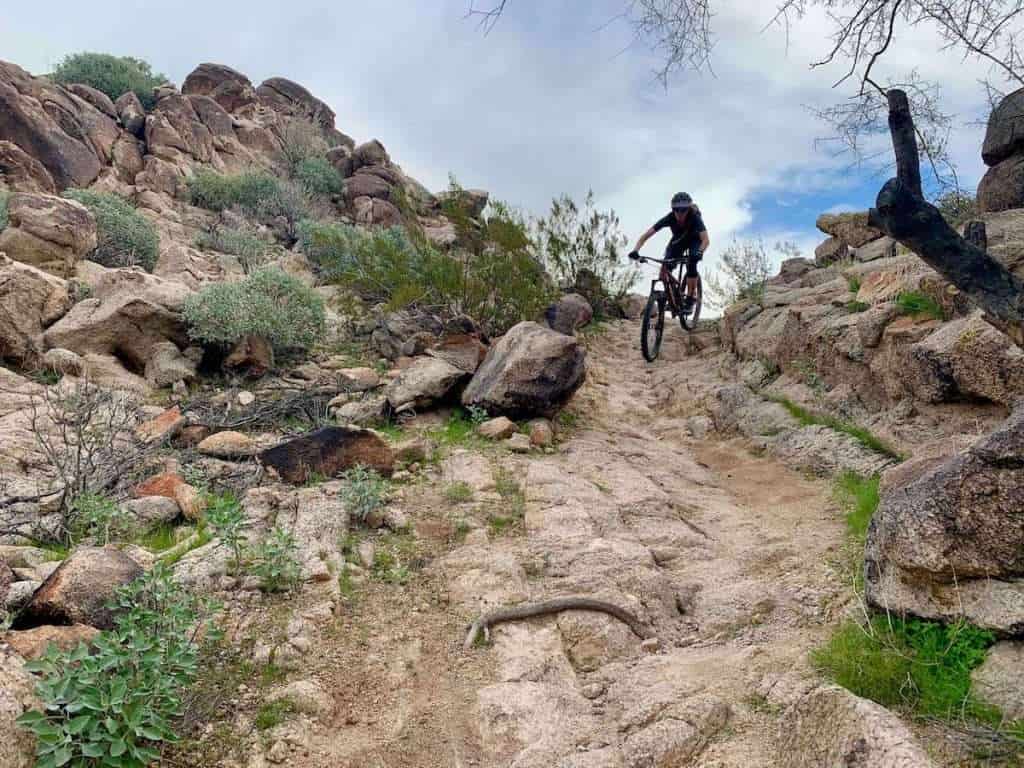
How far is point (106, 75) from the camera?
17594 millimetres

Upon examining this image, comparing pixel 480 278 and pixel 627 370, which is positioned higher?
pixel 480 278

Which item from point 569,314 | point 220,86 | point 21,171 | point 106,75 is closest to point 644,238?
point 569,314

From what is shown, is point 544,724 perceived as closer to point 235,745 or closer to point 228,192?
point 235,745

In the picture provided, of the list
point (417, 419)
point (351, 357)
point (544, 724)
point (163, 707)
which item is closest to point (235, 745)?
point (163, 707)

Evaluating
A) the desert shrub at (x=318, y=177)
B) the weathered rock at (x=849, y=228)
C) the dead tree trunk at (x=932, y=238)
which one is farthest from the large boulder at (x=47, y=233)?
the weathered rock at (x=849, y=228)

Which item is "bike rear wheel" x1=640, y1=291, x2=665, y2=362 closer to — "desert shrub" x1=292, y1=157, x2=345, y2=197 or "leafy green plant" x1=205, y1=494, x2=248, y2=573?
"leafy green plant" x1=205, y1=494, x2=248, y2=573

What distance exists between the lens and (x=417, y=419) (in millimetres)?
6055

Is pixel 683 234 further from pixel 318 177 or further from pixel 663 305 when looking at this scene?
pixel 318 177

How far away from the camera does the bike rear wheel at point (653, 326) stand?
870 centimetres

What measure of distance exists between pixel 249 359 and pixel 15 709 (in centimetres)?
534

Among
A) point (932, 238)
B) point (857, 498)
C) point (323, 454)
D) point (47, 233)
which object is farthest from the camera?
point (47, 233)

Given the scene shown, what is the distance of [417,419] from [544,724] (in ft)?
13.0

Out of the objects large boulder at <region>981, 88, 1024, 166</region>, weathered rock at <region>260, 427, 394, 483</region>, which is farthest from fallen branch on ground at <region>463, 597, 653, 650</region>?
large boulder at <region>981, 88, 1024, 166</region>

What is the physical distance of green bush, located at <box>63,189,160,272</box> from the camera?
8930 mm
